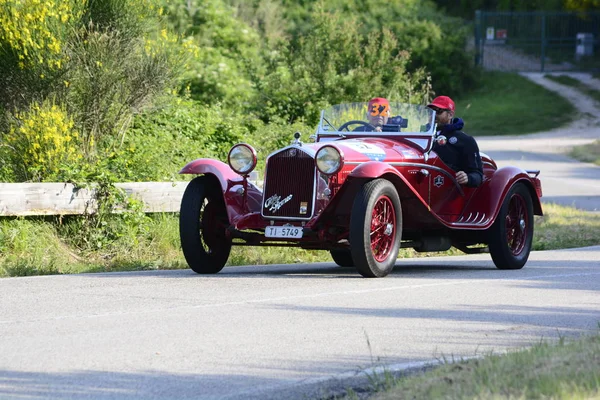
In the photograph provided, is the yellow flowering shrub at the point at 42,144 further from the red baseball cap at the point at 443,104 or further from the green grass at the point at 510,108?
the green grass at the point at 510,108

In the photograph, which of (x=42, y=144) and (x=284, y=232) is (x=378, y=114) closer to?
(x=284, y=232)

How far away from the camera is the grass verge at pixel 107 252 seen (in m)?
11.5

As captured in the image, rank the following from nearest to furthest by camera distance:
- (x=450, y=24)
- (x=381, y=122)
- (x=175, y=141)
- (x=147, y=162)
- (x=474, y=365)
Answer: (x=474, y=365), (x=381, y=122), (x=147, y=162), (x=175, y=141), (x=450, y=24)

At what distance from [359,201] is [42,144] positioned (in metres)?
4.83

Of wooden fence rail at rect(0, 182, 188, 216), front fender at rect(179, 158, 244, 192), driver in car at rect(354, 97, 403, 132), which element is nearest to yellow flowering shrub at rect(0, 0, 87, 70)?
→ wooden fence rail at rect(0, 182, 188, 216)

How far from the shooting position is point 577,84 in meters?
49.2

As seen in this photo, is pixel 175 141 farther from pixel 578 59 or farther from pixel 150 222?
pixel 578 59

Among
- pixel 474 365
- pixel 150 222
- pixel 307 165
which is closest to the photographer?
pixel 474 365

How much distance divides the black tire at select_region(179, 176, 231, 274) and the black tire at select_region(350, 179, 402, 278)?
5.23ft

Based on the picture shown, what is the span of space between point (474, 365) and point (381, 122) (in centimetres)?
649

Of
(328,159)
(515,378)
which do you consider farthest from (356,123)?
(515,378)

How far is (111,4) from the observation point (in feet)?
50.9

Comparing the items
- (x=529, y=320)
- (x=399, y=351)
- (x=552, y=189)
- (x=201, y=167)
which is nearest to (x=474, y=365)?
(x=399, y=351)

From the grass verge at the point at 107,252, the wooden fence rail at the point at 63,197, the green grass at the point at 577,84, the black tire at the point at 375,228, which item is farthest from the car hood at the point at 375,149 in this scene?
the green grass at the point at 577,84
